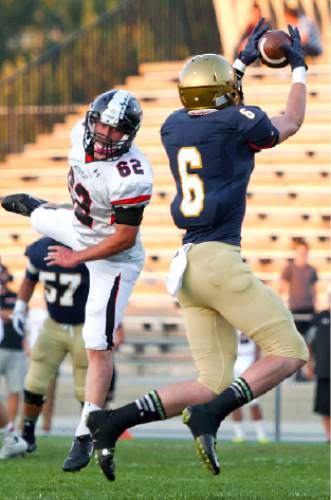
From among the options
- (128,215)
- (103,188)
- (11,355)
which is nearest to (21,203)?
(103,188)

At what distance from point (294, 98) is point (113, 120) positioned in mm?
905

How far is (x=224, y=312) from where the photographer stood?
19.1ft

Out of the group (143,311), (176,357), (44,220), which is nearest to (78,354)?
(44,220)

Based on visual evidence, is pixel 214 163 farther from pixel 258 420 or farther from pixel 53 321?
pixel 258 420

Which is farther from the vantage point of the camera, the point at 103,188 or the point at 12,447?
the point at 12,447

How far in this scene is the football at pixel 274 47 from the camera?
6.43m

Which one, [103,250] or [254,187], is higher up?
[103,250]

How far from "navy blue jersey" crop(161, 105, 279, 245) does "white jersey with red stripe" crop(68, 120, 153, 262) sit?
52cm

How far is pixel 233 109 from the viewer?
587 cm

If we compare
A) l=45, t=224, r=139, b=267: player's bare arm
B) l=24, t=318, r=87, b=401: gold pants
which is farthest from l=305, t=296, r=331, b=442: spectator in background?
l=45, t=224, r=139, b=267: player's bare arm

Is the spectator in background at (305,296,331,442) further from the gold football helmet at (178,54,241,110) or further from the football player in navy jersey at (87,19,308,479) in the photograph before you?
the gold football helmet at (178,54,241,110)

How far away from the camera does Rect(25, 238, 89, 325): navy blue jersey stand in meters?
8.82

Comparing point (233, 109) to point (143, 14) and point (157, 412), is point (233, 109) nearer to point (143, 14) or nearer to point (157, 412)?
point (157, 412)

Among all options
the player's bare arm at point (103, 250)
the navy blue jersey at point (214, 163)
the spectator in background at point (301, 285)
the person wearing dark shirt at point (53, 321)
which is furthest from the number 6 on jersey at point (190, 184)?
the spectator in background at point (301, 285)
